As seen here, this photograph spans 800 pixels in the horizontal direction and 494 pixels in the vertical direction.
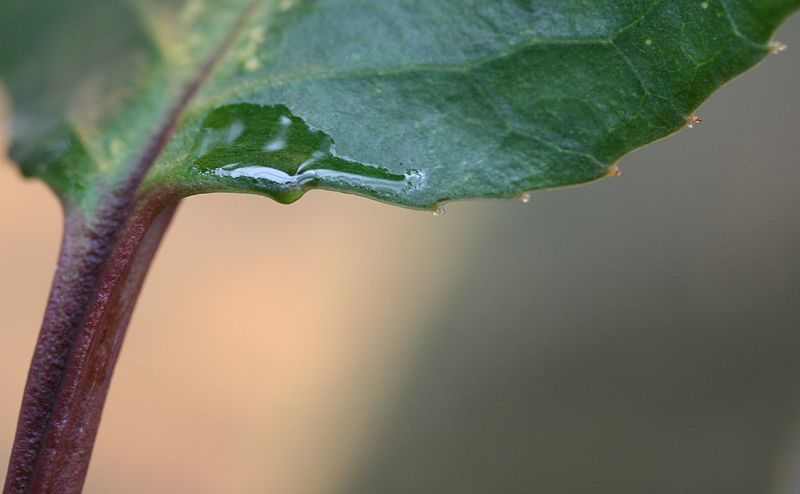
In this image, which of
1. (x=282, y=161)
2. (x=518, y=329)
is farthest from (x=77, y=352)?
(x=518, y=329)

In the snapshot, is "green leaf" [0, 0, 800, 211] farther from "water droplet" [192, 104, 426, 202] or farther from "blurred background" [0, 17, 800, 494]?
"blurred background" [0, 17, 800, 494]

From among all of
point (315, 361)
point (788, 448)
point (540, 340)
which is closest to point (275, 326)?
point (315, 361)

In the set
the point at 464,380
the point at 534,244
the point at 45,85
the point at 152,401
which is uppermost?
the point at 45,85

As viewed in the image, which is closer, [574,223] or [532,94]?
[532,94]

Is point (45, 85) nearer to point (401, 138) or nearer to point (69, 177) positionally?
point (69, 177)

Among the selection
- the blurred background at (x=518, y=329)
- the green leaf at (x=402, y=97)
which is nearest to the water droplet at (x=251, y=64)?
the green leaf at (x=402, y=97)

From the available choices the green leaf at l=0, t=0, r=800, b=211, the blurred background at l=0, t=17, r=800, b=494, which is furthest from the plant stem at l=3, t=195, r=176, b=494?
the blurred background at l=0, t=17, r=800, b=494
